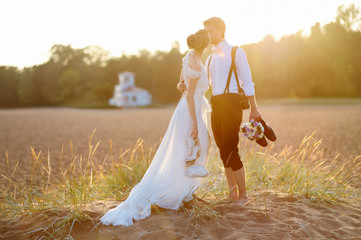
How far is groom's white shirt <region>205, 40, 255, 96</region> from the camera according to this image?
3352 mm

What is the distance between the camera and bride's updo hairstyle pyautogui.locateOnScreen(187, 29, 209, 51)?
3131mm

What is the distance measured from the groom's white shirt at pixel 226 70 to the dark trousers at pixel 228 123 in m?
0.10

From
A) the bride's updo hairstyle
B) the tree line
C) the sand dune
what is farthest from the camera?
the tree line

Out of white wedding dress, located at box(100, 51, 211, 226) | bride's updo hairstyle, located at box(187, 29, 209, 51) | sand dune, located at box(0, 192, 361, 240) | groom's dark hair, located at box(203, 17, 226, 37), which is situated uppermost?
groom's dark hair, located at box(203, 17, 226, 37)

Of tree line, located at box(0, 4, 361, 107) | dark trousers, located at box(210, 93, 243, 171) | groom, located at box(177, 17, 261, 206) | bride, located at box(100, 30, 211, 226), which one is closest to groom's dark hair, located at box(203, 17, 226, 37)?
groom, located at box(177, 17, 261, 206)

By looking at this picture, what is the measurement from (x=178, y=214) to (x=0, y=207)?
2.08 metres

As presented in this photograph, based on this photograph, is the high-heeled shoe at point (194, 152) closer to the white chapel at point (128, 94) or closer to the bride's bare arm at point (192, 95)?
the bride's bare arm at point (192, 95)

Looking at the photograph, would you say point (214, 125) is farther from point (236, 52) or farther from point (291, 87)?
point (291, 87)

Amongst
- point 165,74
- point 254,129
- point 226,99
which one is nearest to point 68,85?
point 165,74

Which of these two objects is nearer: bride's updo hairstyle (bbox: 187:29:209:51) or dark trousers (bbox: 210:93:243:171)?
bride's updo hairstyle (bbox: 187:29:209:51)

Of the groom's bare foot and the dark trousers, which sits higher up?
the dark trousers

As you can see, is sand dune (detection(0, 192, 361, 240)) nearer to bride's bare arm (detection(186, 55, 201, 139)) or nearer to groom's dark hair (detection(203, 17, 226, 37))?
bride's bare arm (detection(186, 55, 201, 139))

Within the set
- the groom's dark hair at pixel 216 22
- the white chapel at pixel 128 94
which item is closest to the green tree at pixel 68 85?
the white chapel at pixel 128 94

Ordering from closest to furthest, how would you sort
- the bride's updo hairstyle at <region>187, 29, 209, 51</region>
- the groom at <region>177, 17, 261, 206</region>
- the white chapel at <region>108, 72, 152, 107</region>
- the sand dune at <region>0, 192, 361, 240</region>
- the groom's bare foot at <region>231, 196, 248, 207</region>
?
the sand dune at <region>0, 192, 361, 240</region>, the bride's updo hairstyle at <region>187, 29, 209, 51</region>, the groom at <region>177, 17, 261, 206</region>, the groom's bare foot at <region>231, 196, 248, 207</region>, the white chapel at <region>108, 72, 152, 107</region>
